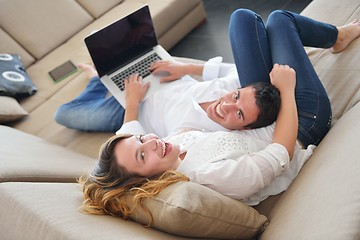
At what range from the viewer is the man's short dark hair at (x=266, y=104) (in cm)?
143

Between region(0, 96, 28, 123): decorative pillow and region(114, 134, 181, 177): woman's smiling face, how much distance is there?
1.12 metres

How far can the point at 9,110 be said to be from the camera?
220 centimetres

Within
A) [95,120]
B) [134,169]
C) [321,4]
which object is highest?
[321,4]

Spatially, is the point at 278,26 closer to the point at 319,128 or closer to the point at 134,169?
the point at 319,128

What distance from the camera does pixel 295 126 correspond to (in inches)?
54.2

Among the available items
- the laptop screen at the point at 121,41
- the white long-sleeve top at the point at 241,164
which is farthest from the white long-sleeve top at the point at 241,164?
the laptop screen at the point at 121,41

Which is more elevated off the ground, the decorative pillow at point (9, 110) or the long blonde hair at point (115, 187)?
the long blonde hair at point (115, 187)

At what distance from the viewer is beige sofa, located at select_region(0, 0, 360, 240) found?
1037mm

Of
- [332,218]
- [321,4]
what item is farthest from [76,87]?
[332,218]

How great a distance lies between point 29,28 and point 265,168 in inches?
79.8

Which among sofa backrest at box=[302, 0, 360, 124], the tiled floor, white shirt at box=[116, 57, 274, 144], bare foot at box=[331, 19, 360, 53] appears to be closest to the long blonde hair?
white shirt at box=[116, 57, 274, 144]

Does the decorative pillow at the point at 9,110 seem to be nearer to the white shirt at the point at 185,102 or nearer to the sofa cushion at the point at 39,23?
the sofa cushion at the point at 39,23

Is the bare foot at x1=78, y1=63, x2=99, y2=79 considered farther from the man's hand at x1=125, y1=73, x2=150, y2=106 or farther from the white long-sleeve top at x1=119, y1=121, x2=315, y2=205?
the white long-sleeve top at x1=119, y1=121, x2=315, y2=205

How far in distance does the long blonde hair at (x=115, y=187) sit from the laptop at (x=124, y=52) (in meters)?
0.64
